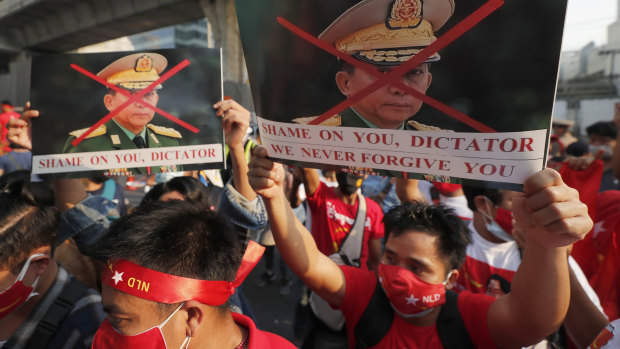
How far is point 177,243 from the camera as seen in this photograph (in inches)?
48.8

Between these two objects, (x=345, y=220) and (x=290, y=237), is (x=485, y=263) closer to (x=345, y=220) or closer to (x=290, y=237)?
(x=345, y=220)

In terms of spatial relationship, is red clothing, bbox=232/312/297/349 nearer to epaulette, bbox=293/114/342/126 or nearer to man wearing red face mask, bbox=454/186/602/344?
epaulette, bbox=293/114/342/126

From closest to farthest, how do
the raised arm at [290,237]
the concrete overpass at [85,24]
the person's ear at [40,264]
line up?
the raised arm at [290,237]
the person's ear at [40,264]
the concrete overpass at [85,24]

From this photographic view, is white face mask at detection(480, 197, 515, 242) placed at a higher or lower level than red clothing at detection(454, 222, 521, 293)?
higher

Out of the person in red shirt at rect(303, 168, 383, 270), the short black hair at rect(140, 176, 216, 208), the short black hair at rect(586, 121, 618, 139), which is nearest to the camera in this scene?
the short black hair at rect(140, 176, 216, 208)

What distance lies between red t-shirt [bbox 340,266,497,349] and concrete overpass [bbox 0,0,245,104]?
505 inches

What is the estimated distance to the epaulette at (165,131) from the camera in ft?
6.10

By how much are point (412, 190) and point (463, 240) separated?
0.62 meters

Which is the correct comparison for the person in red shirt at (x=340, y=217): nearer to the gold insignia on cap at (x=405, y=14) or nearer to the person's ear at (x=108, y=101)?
the person's ear at (x=108, y=101)

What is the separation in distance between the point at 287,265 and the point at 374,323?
480mm

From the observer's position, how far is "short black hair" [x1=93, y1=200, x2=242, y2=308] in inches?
47.6

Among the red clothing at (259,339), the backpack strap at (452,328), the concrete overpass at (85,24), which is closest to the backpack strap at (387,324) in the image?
the backpack strap at (452,328)

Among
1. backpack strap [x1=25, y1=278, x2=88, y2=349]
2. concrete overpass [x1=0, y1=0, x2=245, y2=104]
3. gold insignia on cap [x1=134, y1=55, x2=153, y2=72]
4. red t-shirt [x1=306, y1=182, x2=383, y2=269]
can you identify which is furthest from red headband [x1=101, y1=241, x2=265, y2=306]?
concrete overpass [x1=0, y1=0, x2=245, y2=104]

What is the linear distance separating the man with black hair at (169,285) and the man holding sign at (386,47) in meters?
0.65
